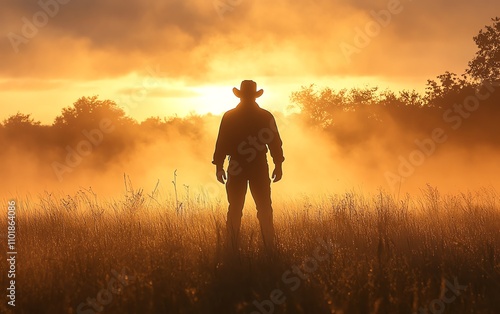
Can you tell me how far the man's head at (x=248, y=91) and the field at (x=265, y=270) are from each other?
84.6 inches

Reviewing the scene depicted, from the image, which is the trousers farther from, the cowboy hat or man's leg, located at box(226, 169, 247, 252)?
the cowboy hat

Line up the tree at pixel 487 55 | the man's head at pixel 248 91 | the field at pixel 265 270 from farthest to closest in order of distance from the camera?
the tree at pixel 487 55
the man's head at pixel 248 91
the field at pixel 265 270

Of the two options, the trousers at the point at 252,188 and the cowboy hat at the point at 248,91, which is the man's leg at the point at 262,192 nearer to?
the trousers at the point at 252,188

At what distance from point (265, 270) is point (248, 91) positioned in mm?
3739

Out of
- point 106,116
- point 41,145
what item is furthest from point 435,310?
point 106,116

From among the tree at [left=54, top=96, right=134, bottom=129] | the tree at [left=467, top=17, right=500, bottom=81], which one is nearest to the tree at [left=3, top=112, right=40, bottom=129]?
the tree at [left=54, top=96, right=134, bottom=129]

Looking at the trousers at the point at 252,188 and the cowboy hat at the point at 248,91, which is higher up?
the cowboy hat at the point at 248,91

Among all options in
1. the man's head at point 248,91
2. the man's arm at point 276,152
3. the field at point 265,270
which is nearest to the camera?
the field at point 265,270

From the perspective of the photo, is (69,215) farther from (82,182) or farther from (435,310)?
(82,182)

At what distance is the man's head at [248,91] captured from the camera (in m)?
11.1

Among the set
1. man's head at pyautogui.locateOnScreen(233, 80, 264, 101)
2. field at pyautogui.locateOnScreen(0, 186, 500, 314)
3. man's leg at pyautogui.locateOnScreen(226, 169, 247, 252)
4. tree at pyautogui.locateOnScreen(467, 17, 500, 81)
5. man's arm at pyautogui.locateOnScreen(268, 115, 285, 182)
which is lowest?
field at pyautogui.locateOnScreen(0, 186, 500, 314)

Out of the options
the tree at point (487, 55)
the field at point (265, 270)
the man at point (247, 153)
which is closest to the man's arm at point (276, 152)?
the man at point (247, 153)

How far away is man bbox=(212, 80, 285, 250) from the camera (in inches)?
431

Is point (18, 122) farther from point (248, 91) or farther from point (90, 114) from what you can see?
point (248, 91)
